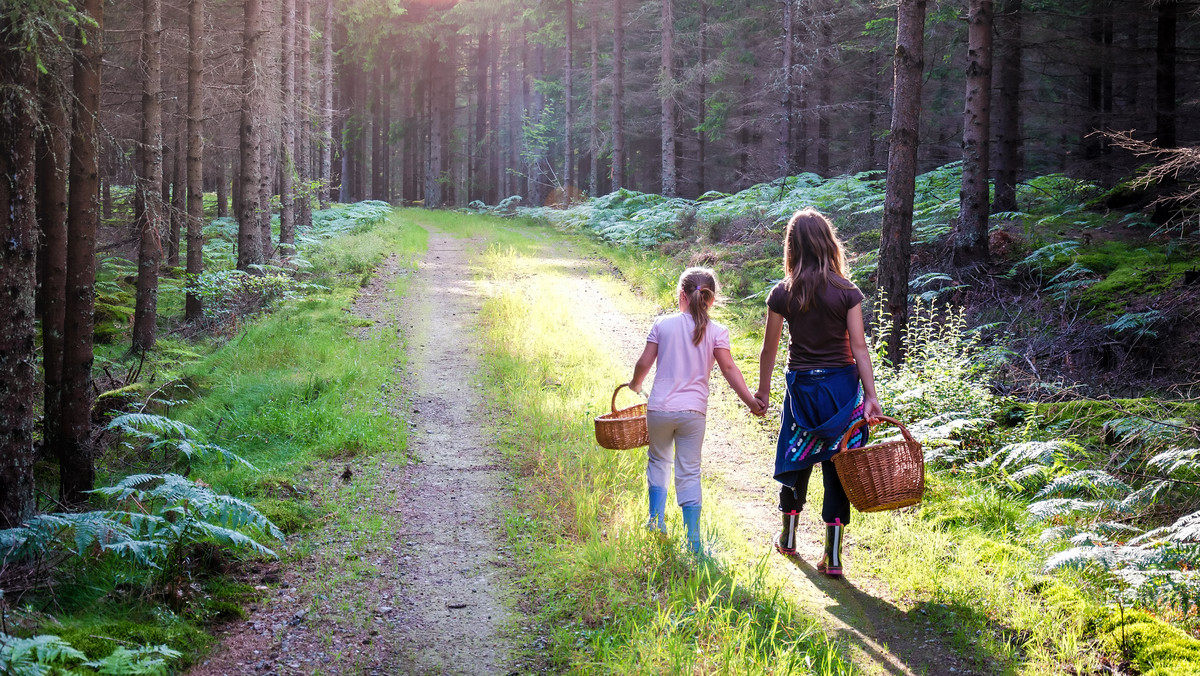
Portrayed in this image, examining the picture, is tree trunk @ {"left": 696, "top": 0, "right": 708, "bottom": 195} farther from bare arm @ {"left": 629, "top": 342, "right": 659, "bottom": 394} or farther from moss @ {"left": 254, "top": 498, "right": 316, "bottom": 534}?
moss @ {"left": 254, "top": 498, "right": 316, "bottom": 534}

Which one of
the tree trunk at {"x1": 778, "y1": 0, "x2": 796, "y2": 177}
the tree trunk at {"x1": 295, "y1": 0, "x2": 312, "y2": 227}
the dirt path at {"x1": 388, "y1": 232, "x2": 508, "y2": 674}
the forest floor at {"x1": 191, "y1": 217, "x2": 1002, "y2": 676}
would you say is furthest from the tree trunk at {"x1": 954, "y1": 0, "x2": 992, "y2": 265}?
the tree trunk at {"x1": 295, "y1": 0, "x2": 312, "y2": 227}

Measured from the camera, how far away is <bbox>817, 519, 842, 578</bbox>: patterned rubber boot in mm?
5215

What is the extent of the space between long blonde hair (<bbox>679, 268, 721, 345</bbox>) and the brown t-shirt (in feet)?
1.37

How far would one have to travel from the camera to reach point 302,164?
24.0m

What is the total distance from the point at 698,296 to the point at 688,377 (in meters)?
0.55

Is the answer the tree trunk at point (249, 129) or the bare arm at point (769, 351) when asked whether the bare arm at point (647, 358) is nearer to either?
the bare arm at point (769, 351)

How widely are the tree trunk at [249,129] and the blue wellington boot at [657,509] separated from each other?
41.2 ft

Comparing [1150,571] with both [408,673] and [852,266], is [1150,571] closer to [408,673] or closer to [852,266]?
[408,673]

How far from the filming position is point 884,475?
4.74 metres

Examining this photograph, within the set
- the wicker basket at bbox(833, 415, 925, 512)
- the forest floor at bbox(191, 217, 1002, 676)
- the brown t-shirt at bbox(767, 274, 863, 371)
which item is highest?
the brown t-shirt at bbox(767, 274, 863, 371)

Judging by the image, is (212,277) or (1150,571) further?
(212,277)

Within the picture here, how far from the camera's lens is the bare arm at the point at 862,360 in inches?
195

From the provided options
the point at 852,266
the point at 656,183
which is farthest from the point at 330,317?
the point at 656,183

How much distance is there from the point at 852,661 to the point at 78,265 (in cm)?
722
